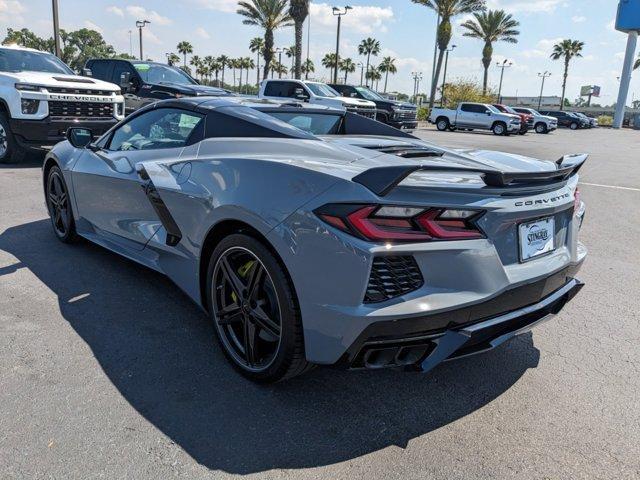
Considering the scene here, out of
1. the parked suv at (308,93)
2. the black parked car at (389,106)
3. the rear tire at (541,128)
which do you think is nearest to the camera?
the parked suv at (308,93)

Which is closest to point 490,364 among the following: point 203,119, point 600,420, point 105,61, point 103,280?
point 600,420

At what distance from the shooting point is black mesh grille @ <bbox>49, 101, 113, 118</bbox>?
916cm

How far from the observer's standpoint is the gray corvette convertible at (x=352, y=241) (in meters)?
2.19

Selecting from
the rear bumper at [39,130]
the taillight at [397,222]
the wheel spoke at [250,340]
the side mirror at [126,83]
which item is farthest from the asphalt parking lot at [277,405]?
the side mirror at [126,83]

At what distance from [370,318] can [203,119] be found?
195 cm

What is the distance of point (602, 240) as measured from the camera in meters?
6.07

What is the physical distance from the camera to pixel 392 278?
7.16 feet

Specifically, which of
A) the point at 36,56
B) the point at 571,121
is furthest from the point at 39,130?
the point at 571,121

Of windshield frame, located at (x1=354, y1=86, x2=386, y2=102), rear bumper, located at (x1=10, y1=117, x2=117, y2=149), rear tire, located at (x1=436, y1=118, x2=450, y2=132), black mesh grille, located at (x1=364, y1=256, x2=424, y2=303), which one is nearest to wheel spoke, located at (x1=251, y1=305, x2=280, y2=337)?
black mesh grille, located at (x1=364, y1=256, x2=424, y2=303)

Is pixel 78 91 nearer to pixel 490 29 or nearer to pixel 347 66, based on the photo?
pixel 490 29

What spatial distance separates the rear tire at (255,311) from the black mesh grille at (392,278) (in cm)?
42

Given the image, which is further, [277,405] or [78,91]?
[78,91]

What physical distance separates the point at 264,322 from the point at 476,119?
105ft

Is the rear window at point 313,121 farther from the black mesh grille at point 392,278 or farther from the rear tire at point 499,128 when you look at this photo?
the rear tire at point 499,128
